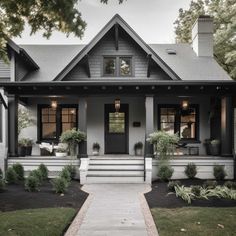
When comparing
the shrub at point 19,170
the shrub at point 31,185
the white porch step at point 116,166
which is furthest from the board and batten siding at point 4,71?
the shrub at point 31,185

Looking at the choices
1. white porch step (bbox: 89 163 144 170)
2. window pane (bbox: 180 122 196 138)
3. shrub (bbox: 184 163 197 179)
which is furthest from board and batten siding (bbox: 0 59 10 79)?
shrub (bbox: 184 163 197 179)

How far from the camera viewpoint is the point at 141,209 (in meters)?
7.92

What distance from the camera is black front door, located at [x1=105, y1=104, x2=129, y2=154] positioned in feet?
51.4

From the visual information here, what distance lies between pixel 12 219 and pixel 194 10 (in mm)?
24497

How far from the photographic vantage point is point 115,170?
1259 centimetres

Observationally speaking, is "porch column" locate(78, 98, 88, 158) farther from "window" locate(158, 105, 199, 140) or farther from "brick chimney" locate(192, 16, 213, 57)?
"brick chimney" locate(192, 16, 213, 57)

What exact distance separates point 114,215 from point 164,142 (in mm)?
5274

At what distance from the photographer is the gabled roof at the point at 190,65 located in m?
15.0

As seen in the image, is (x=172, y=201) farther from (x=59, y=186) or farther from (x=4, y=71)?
(x=4, y=71)

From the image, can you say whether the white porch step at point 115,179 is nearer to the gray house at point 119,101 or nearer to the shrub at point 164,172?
the gray house at point 119,101

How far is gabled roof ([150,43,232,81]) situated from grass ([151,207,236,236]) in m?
8.18

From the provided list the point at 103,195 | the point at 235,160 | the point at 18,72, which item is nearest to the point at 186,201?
the point at 103,195

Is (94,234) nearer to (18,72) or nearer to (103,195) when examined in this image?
(103,195)

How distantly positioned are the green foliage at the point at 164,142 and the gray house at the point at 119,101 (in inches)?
18.0
